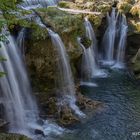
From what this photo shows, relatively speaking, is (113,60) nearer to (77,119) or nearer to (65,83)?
(65,83)

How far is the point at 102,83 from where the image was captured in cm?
2033

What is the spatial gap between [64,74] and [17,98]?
10.9ft

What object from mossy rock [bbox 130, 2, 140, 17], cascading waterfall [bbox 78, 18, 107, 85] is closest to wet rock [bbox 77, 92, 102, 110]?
cascading waterfall [bbox 78, 18, 107, 85]

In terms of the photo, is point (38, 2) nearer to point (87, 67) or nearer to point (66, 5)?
point (66, 5)

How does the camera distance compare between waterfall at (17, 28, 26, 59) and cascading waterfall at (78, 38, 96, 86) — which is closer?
waterfall at (17, 28, 26, 59)

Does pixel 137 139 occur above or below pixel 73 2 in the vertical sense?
below

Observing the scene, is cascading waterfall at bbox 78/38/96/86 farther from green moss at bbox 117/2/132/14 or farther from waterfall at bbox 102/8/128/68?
green moss at bbox 117/2/132/14

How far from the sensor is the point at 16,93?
15242mm

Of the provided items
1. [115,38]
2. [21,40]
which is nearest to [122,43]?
[115,38]

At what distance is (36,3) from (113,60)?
675 cm

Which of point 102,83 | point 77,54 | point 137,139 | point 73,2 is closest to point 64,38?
point 77,54

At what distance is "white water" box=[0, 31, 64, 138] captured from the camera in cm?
1467

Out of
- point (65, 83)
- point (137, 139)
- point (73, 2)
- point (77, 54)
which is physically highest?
point (73, 2)

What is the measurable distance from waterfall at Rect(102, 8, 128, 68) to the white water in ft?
31.3
